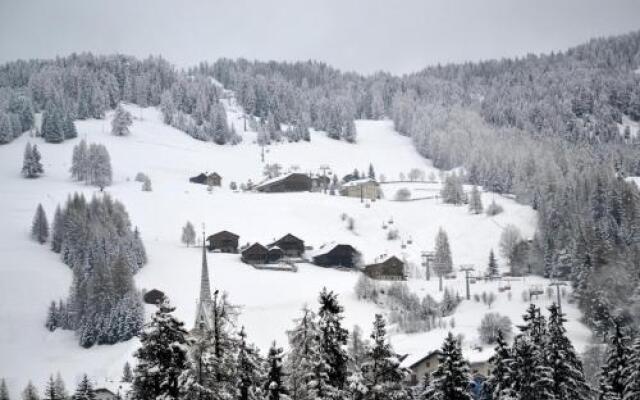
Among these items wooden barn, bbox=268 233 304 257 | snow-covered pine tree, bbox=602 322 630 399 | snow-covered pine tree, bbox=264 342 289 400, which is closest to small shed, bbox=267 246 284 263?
wooden barn, bbox=268 233 304 257

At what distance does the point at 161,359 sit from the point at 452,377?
36.3ft

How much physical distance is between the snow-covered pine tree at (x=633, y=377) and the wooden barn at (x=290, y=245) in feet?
227

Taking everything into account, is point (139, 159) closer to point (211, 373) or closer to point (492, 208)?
point (492, 208)

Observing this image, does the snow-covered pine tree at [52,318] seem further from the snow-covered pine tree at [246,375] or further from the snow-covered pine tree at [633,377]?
the snow-covered pine tree at [633,377]

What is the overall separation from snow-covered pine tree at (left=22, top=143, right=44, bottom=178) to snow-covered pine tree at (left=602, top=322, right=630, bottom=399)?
113 m

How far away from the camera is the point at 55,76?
637 feet

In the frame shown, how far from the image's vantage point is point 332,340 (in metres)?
25.9

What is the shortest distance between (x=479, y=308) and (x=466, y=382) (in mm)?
49975

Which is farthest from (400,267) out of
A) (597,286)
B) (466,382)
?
(466,382)

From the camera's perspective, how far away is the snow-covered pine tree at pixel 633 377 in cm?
3097

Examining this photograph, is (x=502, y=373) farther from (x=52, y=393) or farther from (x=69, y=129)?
(x=69, y=129)

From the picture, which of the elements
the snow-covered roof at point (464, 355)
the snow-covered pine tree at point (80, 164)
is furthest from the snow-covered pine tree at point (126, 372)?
the snow-covered pine tree at point (80, 164)

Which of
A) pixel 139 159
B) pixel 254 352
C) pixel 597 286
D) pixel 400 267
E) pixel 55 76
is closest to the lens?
pixel 254 352

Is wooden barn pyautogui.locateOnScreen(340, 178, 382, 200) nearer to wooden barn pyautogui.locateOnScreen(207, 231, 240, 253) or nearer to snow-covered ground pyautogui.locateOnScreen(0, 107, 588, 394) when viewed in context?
snow-covered ground pyautogui.locateOnScreen(0, 107, 588, 394)
